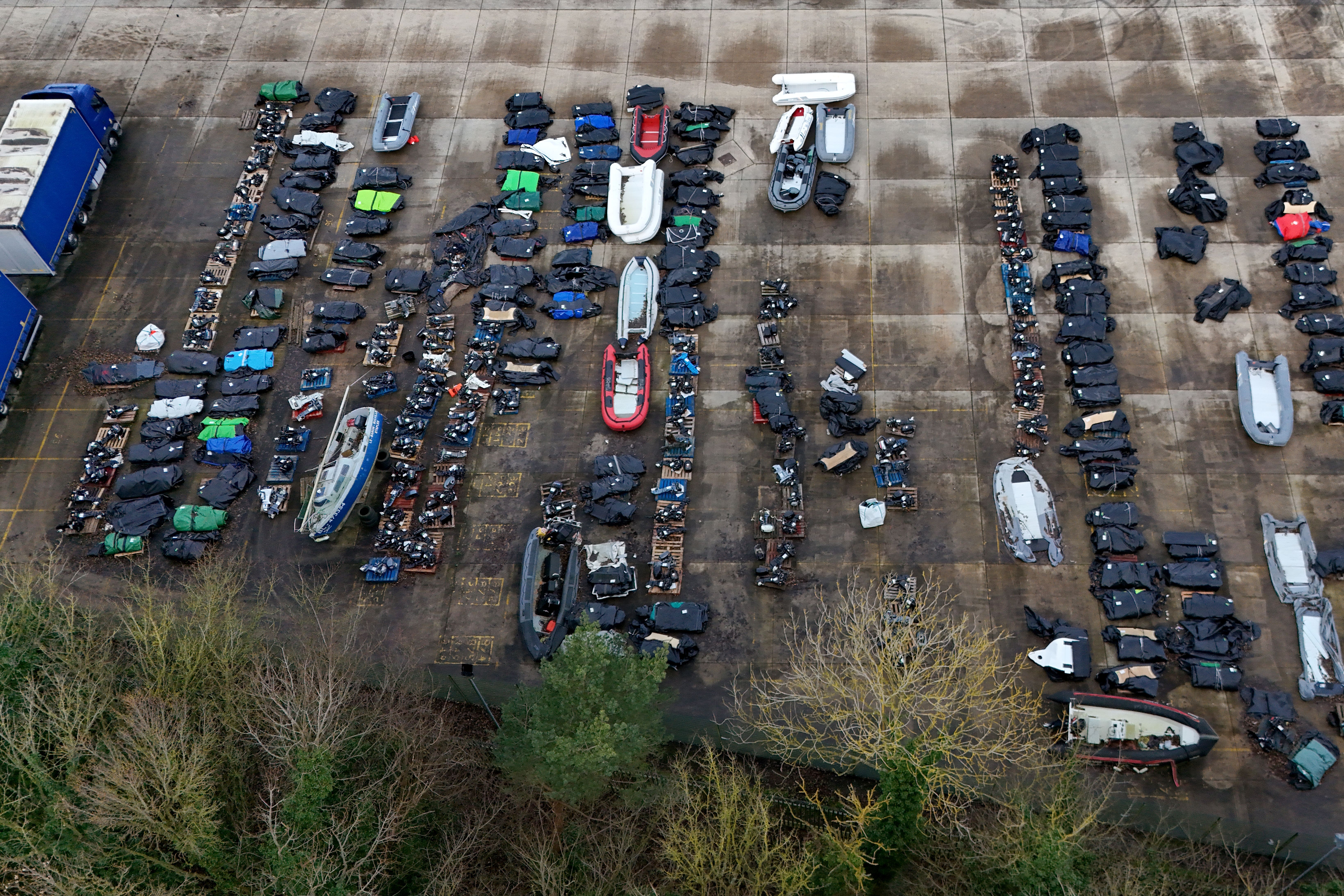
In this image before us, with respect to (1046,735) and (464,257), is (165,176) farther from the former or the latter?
(1046,735)

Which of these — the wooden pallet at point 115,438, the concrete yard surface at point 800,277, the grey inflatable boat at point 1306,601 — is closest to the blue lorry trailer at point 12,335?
the concrete yard surface at point 800,277

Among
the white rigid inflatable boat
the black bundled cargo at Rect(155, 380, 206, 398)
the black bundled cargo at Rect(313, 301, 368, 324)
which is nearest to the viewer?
the black bundled cargo at Rect(155, 380, 206, 398)

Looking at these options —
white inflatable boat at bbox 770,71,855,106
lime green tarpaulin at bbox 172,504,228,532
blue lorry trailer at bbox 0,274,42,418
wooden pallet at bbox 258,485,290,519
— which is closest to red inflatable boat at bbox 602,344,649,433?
wooden pallet at bbox 258,485,290,519

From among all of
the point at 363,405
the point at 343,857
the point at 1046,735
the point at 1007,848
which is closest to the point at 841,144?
the point at 363,405

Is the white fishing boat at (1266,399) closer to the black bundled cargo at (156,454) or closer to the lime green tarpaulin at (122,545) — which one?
the black bundled cargo at (156,454)

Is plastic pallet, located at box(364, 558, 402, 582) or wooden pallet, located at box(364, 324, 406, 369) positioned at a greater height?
wooden pallet, located at box(364, 324, 406, 369)

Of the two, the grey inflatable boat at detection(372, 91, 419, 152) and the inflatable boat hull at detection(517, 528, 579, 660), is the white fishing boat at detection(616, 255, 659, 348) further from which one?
the grey inflatable boat at detection(372, 91, 419, 152)
